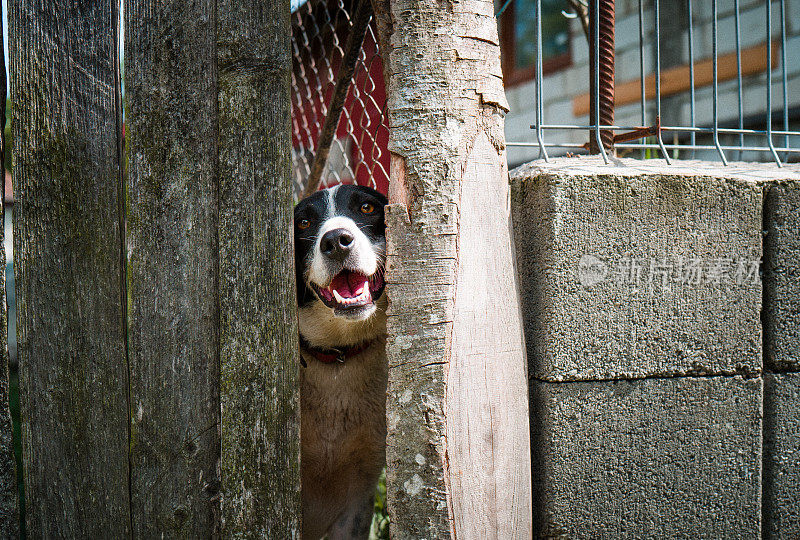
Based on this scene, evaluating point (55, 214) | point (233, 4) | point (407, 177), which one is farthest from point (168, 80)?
point (407, 177)

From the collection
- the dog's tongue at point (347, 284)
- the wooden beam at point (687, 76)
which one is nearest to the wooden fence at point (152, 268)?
the dog's tongue at point (347, 284)

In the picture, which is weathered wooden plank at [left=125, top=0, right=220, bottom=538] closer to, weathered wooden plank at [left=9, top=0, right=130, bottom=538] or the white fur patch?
weathered wooden plank at [left=9, top=0, right=130, bottom=538]

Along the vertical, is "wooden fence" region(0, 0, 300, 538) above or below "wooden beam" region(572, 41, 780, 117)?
below

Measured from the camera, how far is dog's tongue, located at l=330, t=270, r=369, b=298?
7.07 feet

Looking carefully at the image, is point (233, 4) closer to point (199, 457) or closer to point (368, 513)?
point (199, 457)

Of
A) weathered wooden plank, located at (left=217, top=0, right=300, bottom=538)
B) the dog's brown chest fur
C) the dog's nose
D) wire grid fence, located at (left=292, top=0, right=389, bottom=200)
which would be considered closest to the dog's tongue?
the dog's nose

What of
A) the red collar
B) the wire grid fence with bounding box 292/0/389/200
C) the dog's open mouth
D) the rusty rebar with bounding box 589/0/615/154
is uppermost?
→ the wire grid fence with bounding box 292/0/389/200

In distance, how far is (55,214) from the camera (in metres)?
1.52

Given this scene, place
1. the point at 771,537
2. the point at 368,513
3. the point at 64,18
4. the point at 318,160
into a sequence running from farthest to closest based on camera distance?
the point at 318,160, the point at 368,513, the point at 771,537, the point at 64,18

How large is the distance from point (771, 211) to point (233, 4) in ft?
5.66

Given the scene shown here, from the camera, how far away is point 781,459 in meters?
1.81

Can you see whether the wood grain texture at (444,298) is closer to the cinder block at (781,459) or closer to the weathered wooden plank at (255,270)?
the weathered wooden plank at (255,270)

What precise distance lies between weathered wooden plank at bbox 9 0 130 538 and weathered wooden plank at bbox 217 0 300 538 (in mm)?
288

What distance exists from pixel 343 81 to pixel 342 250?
113 cm
